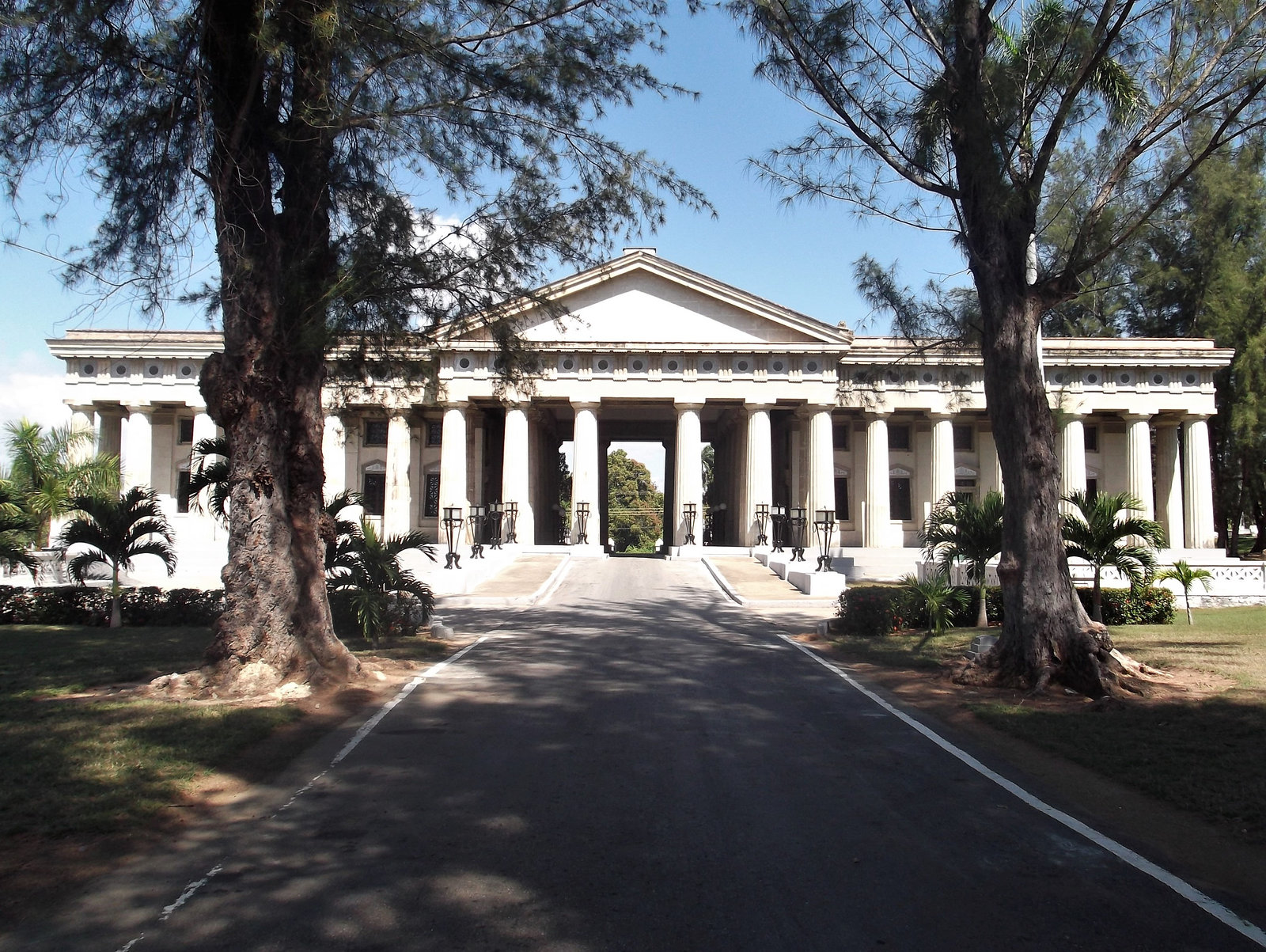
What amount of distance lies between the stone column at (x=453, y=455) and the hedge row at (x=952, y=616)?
80.3ft

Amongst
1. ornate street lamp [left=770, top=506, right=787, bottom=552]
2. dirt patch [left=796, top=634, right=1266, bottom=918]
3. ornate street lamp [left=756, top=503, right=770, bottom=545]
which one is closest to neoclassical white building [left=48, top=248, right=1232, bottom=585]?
ornate street lamp [left=756, top=503, right=770, bottom=545]

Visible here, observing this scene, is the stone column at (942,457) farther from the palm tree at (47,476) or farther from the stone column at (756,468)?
the palm tree at (47,476)

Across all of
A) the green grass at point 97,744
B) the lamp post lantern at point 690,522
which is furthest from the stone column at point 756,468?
the green grass at point 97,744

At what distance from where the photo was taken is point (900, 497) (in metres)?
47.5

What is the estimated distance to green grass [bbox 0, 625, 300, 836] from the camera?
227 inches

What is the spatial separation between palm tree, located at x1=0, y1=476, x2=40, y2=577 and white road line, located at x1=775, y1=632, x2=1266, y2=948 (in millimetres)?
16026

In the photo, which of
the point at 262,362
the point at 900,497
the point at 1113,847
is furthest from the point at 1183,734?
the point at 900,497

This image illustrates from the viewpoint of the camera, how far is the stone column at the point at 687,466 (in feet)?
127

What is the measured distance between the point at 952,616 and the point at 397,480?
2854cm

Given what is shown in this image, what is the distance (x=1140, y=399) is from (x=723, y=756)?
136 ft

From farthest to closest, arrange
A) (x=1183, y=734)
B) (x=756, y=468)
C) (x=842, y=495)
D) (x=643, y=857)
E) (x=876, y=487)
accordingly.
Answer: (x=842, y=495) → (x=876, y=487) → (x=756, y=468) → (x=1183, y=734) → (x=643, y=857)

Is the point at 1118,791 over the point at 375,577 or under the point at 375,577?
under

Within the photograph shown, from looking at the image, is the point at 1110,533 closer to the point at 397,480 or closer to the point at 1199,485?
the point at 397,480

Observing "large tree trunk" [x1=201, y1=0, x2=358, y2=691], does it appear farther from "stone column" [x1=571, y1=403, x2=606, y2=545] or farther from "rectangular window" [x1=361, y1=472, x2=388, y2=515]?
"rectangular window" [x1=361, y1=472, x2=388, y2=515]
